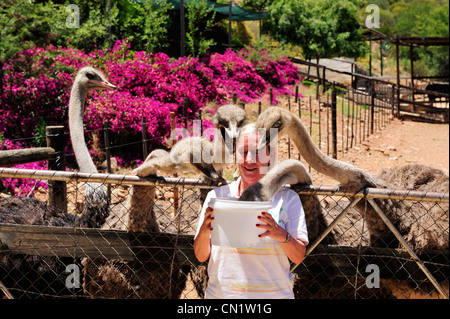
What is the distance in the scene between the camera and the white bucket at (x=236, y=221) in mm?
1938

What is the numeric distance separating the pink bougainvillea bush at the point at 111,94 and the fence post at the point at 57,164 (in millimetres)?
2587

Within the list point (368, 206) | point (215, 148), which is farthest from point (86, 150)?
point (368, 206)

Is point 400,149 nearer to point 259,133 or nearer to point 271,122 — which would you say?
point 271,122

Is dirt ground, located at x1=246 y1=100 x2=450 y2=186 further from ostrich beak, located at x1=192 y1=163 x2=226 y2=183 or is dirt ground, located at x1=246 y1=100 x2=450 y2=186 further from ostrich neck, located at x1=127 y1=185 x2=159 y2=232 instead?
ostrich beak, located at x1=192 y1=163 x2=226 y2=183

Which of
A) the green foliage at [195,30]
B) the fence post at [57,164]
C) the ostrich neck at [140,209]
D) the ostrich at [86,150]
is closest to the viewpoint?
the ostrich neck at [140,209]

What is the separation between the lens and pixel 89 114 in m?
8.27

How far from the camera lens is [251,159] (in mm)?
2252

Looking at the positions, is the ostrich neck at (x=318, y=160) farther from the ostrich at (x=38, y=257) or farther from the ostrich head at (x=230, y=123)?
the ostrich at (x=38, y=257)

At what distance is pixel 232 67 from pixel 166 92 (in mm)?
3191

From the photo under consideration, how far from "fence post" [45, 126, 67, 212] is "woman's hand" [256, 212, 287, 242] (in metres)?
2.96

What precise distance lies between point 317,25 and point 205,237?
1728 centimetres
